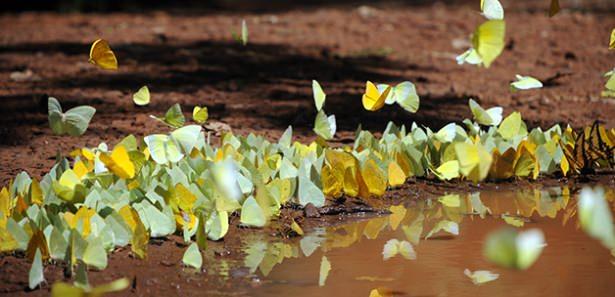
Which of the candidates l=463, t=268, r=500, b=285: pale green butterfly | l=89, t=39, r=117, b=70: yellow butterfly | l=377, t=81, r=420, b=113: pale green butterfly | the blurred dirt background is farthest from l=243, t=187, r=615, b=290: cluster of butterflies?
the blurred dirt background

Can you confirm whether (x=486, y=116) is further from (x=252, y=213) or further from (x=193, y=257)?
(x=193, y=257)

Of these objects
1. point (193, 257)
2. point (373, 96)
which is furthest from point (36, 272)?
point (373, 96)

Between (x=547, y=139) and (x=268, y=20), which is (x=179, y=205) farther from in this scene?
(x=268, y=20)

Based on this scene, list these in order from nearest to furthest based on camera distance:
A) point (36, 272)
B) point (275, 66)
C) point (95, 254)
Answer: point (36, 272) → point (95, 254) → point (275, 66)

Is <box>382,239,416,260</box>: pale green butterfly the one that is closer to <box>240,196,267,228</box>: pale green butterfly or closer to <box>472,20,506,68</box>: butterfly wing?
<box>240,196,267,228</box>: pale green butterfly

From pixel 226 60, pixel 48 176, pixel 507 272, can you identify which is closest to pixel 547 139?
pixel 507 272

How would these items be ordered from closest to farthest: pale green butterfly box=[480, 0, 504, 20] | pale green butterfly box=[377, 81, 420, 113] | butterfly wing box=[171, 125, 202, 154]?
pale green butterfly box=[480, 0, 504, 20] → butterfly wing box=[171, 125, 202, 154] → pale green butterfly box=[377, 81, 420, 113]

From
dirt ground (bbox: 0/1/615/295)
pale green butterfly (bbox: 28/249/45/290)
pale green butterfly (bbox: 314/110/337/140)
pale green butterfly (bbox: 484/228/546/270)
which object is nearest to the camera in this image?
pale green butterfly (bbox: 484/228/546/270)
